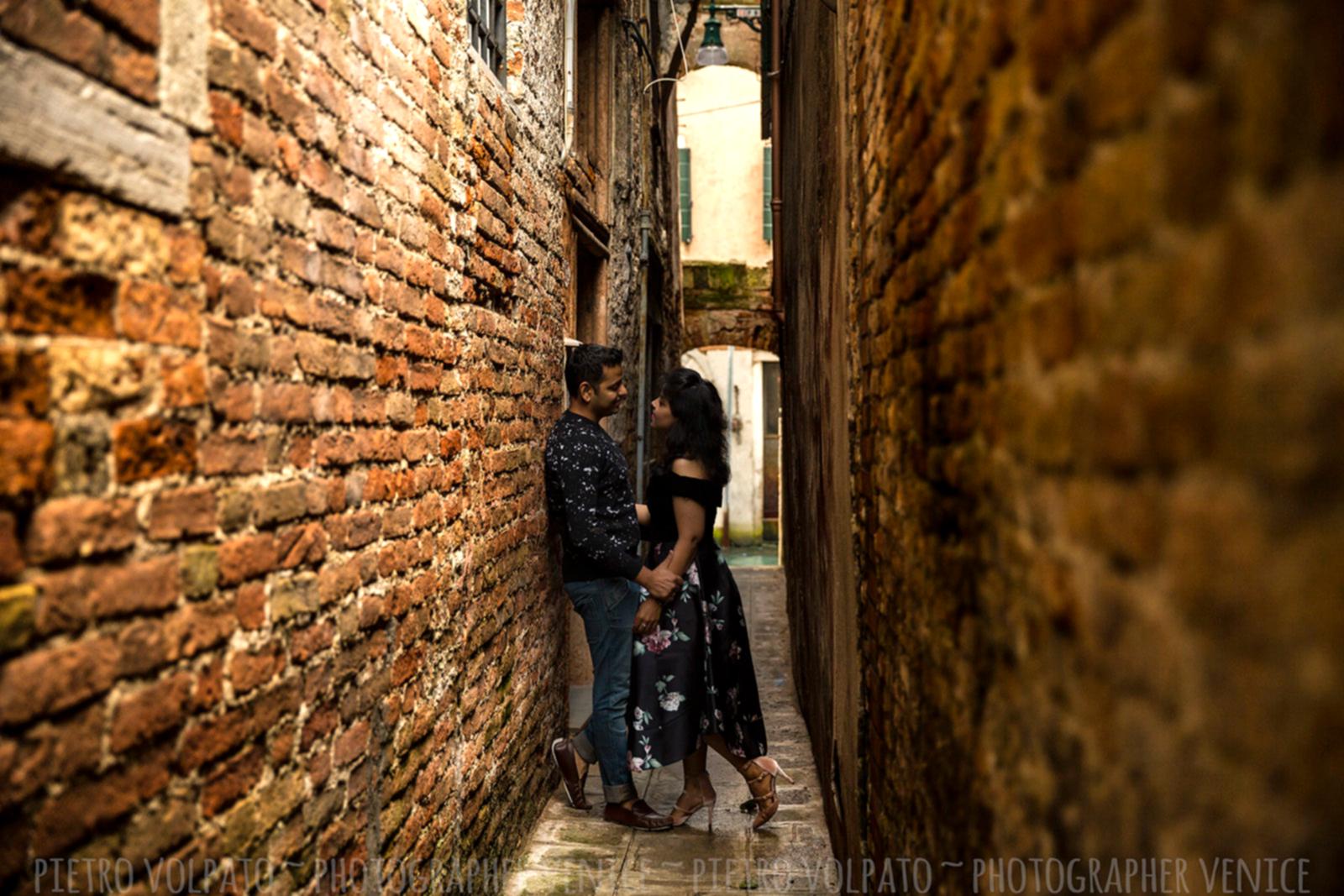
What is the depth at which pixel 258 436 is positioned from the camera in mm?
1880

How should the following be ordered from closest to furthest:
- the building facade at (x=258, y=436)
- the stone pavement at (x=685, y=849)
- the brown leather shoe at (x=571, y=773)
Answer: the building facade at (x=258, y=436)
the stone pavement at (x=685, y=849)
the brown leather shoe at (x=571, y=773)

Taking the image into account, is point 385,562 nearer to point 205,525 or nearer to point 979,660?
point 205,525

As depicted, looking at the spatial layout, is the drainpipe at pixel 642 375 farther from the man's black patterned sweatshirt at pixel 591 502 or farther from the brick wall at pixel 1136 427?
the brick wall at pixel 1136 427

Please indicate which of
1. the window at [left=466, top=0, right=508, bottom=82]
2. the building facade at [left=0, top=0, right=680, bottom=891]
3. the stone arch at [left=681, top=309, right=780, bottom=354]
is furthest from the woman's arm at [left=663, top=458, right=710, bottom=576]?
the stone arch at [left=681, top=309, right=780, bottom=354]

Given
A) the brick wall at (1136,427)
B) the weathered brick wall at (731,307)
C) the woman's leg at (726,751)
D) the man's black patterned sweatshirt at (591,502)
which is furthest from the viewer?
the weathered brick wall at (731,307)

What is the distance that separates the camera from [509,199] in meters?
3.72

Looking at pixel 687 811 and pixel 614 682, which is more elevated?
pixel 614 682

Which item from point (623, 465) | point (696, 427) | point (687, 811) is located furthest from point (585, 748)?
point (696, 427)

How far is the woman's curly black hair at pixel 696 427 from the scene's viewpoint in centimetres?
416

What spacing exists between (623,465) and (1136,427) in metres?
3.44

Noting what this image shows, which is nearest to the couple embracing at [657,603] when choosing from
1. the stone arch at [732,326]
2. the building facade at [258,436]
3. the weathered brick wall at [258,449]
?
the building facade at [258,436]

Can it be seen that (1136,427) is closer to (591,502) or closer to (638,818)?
(591,502)

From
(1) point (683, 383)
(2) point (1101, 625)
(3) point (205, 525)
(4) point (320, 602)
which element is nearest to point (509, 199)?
(1) point (683, 383)

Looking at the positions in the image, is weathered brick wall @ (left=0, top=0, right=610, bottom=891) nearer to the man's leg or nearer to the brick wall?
the man's leg
